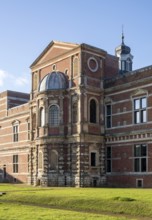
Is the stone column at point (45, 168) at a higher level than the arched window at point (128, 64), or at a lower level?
lower

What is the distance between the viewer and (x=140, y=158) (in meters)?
37.7

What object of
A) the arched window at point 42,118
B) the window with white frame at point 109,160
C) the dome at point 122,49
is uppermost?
the dome at point 122,49

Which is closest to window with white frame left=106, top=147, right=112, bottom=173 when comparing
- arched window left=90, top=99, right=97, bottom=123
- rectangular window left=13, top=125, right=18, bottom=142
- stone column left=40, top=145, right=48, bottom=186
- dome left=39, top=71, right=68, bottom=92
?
arched window left=90, top=99, right=97, bottom=123

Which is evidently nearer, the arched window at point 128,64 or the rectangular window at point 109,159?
the rectangular window at point 109,159

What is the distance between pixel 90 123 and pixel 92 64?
633cm

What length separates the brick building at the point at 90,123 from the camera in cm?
3825

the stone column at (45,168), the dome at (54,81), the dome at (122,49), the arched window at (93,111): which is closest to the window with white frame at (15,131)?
the dome at (54,81)

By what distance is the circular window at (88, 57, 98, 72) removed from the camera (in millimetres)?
42094

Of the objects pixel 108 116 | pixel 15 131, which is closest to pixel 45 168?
pixel 108 116

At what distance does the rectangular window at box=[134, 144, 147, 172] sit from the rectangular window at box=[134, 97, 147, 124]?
8.09ft

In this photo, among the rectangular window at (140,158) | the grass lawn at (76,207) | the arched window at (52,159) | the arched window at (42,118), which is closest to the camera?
the grass lawn at (76,207)

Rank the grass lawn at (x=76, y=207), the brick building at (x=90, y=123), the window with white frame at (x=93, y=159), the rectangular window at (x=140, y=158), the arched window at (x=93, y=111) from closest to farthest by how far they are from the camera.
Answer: the grass lawn at (x=76, y=207)
the rectangular window at (x=140, y=158)
the brick building at (x=90, y=123)
the window with white frame at (x=93, y=159)
the arched window at (x=93, y=111)

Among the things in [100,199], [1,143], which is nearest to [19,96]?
[1,143]

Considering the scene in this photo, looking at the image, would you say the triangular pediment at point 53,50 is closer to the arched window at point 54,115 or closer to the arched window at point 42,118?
the arched window at point 54,115
